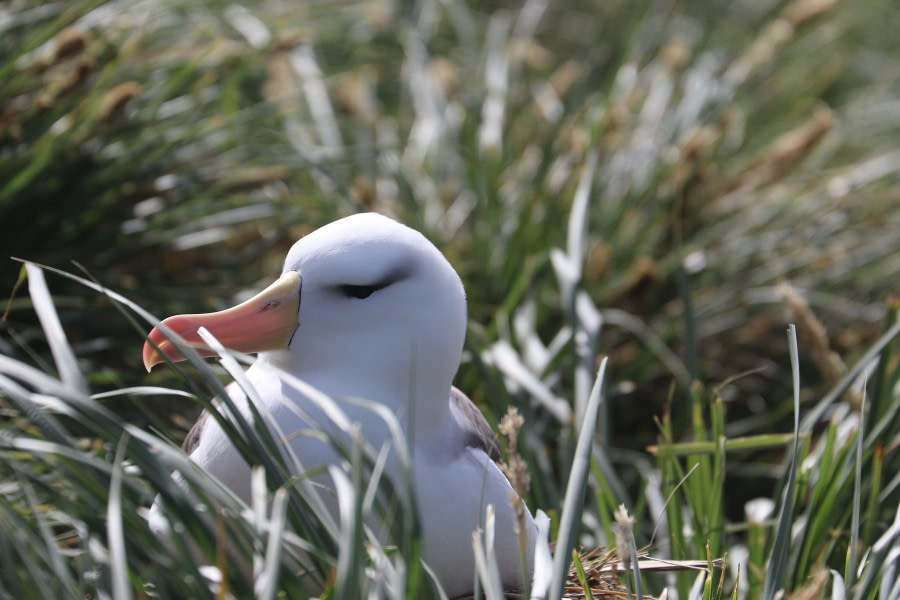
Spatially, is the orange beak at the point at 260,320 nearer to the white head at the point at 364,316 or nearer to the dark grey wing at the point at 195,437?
the white head at the point at 364,316

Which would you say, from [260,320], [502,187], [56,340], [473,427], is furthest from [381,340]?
[502,187]

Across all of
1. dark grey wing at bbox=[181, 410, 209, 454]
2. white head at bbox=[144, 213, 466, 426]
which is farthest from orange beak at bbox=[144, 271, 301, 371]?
dark grey wing at bbox=[181, 410, 209, 454]

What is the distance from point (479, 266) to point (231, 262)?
0.98 meters

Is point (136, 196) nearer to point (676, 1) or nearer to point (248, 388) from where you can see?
point (248, 388)

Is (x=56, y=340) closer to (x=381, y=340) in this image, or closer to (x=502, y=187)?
(x=381, y=340)

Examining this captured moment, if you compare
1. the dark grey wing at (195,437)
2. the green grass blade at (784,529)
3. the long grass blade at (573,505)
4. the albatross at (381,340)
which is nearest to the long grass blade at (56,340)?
the albatross at (381,340)

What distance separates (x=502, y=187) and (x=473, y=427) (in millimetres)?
2638

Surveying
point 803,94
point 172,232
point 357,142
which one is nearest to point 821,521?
point 172,232

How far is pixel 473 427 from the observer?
2752mm

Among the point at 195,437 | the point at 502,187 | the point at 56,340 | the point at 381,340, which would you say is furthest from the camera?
the point at 502,187

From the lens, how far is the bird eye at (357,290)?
8.16ft

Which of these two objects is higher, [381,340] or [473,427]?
[381,340]

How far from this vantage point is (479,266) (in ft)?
15.7

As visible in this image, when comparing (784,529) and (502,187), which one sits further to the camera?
(502,187)
